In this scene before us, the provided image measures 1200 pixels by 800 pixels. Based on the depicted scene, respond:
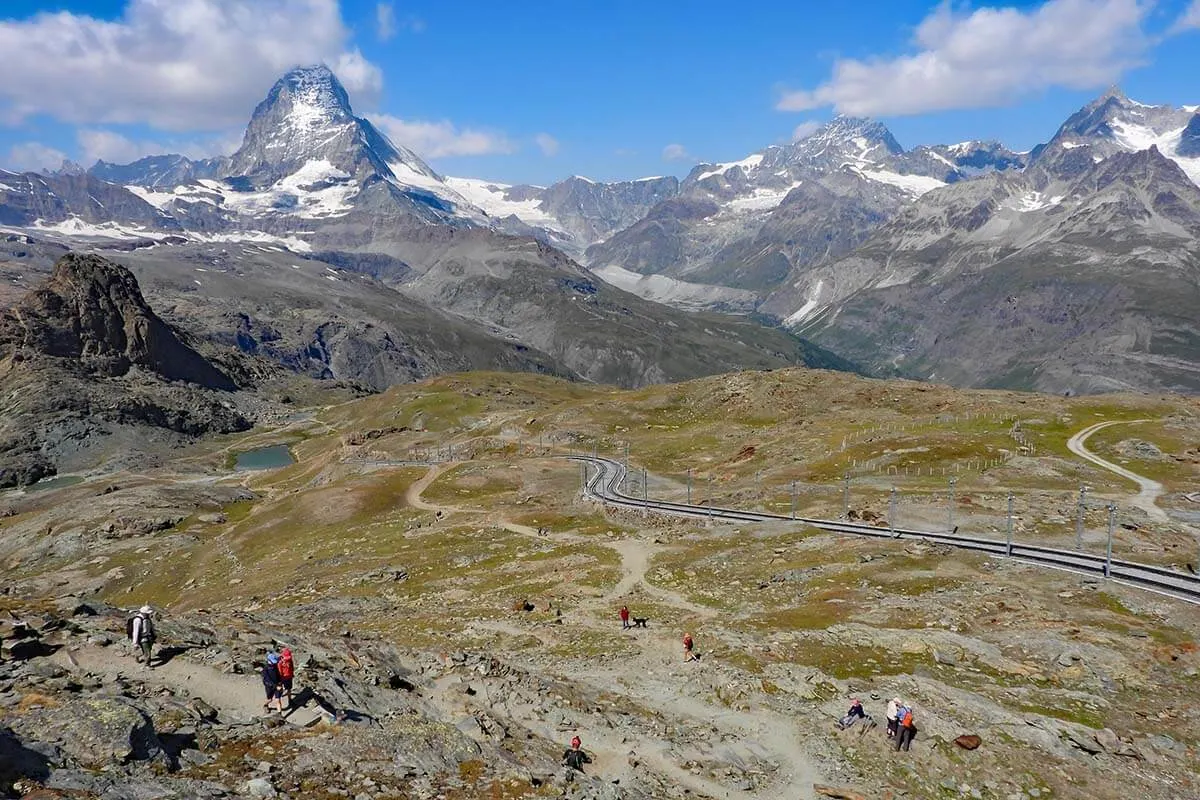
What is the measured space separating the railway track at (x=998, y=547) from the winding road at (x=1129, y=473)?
24.6 meters

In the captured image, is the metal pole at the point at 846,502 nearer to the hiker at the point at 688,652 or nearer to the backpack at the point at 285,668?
the hiker at the point at 688,652

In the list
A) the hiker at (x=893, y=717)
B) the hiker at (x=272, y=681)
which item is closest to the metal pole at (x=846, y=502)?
the hiker at (x=893, y=717)

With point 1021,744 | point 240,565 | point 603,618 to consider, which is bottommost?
point 240,565

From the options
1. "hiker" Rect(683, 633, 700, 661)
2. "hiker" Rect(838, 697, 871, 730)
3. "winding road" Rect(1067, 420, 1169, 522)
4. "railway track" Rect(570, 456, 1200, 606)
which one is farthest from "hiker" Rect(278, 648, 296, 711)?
"winding road" Rect(1067, 420, 1169, 522)

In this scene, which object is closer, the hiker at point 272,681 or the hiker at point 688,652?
the hiker at point 272,681

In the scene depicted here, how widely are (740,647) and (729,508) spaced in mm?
69500

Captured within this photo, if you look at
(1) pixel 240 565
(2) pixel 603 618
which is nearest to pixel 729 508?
(2) pixel 603 618

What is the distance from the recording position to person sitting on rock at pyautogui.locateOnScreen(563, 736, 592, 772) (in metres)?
36.5

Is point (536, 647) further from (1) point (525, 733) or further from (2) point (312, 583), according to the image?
(2) point (312, 583)

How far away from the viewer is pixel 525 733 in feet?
131

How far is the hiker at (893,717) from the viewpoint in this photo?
40878 mm

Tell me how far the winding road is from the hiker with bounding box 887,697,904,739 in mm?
75960

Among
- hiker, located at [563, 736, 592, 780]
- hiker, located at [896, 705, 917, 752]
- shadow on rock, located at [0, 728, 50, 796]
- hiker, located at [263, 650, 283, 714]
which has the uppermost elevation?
shadow on rock, located at [0, 728, 50, 796]

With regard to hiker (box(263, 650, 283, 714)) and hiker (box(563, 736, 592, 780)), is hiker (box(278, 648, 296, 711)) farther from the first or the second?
hiker (box(563, 736, 592, 780))
